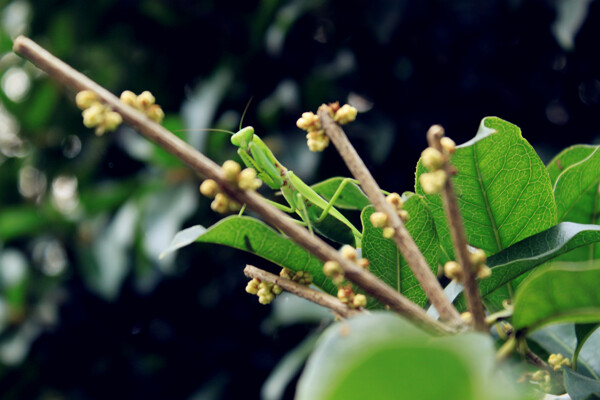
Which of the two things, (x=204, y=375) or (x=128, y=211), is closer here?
(x=128, y=211)

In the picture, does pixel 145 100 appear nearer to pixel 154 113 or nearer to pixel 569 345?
pixel 154 113

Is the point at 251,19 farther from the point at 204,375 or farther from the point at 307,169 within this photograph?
the point at 204,375

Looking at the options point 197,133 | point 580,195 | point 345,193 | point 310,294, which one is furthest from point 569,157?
point 197,133

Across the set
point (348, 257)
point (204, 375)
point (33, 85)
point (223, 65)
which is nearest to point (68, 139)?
point (33, 85)

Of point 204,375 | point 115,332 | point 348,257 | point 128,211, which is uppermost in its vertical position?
point 348,257

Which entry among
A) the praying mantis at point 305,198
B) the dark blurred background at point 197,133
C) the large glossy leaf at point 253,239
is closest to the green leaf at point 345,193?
the praying mantis at point 305,198

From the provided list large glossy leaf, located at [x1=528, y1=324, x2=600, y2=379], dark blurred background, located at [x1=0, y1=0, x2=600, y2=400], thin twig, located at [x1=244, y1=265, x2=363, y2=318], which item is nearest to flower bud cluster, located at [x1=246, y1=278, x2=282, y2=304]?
thin twig, located at [x1=244, y1=265, x2=363, y2=318]

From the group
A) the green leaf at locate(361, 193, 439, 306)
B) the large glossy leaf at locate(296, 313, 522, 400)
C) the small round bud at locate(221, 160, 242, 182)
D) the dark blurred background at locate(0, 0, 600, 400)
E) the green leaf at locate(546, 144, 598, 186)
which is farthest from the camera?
the dark blurred background at locate(0, 0, 600, 400)

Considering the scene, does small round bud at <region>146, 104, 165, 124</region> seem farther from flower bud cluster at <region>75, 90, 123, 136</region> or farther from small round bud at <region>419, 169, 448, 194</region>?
small round bud at <region>419, 169, 448, 194</region>
